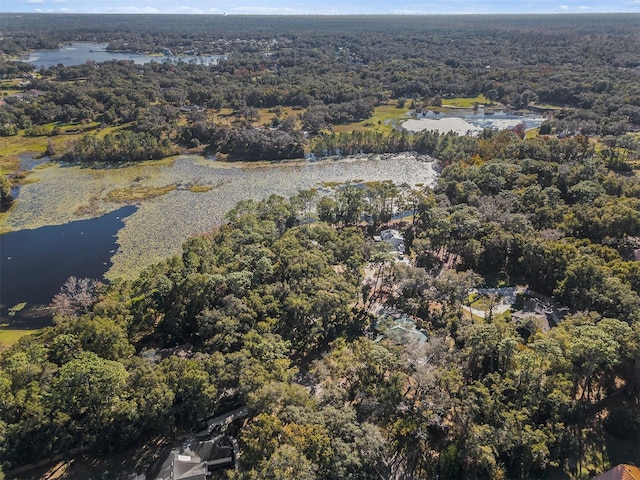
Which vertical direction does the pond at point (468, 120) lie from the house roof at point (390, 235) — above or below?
above

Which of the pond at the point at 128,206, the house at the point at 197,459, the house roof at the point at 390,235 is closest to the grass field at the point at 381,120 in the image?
the pond at the point at 128,206

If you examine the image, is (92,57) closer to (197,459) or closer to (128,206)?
(128,206)

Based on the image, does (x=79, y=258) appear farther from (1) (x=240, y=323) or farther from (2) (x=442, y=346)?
(2) (x=442, y=346)

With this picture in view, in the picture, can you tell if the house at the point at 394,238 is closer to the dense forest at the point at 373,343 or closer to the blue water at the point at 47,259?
the dense forest at the point at 373,343

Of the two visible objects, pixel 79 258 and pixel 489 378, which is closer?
pixel 489 378

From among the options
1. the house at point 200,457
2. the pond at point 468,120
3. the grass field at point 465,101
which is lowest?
the house at point 200,457

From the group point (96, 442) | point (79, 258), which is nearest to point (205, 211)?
point (79, 258)

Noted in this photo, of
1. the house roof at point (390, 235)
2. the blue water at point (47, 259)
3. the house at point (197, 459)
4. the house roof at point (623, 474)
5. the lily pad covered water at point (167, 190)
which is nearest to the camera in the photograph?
the house roof at point (623, 474)

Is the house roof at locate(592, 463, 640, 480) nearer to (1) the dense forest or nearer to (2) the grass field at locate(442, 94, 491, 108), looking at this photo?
(1) the dense forest
